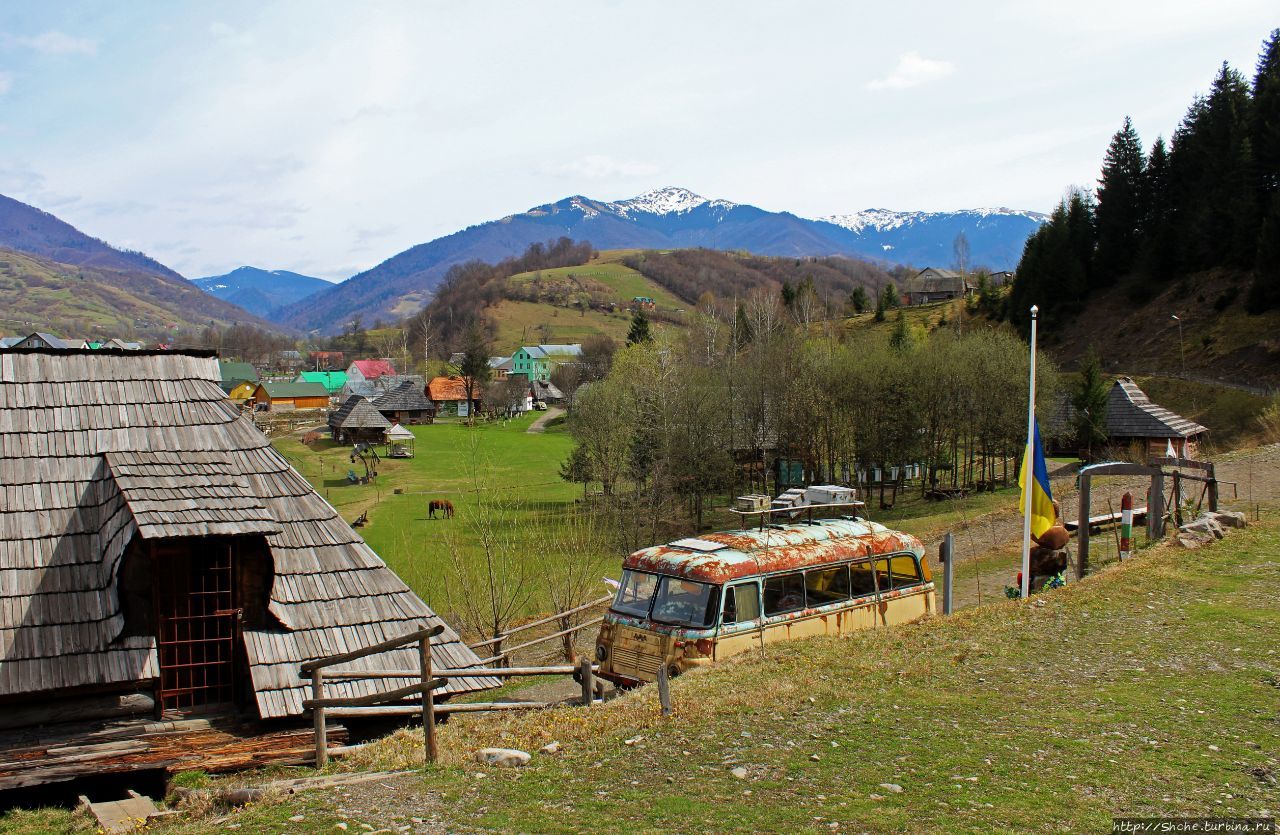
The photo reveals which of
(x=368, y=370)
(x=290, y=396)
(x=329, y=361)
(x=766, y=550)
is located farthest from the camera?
(x=329, y=361)

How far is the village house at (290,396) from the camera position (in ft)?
381

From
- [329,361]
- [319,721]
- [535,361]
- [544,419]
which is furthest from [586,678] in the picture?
[329,361]

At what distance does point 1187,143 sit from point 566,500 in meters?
57.8

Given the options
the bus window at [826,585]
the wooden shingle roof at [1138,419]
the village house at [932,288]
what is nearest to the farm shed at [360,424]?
the wooden shingle roof at [1138,419]

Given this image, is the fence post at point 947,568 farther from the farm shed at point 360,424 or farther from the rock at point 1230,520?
the farm shed at point 360,424

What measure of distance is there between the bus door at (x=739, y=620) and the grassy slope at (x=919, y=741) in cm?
84

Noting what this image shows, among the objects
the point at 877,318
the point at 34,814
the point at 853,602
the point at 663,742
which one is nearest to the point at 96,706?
the point at 34,814

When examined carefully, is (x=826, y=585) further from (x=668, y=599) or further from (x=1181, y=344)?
(x=1181, y=344)

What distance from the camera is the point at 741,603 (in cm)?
1425

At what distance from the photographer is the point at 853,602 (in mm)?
15961

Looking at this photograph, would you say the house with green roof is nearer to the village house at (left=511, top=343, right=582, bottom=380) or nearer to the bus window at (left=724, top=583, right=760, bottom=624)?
the village house at (left=511, top=343, right=582, bottom=380)

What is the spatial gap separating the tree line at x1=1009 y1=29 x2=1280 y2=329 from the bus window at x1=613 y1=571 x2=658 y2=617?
56031 millimetres

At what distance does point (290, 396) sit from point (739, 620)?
116m

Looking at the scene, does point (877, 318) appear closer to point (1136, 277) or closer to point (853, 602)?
point (1136, 277)
